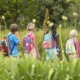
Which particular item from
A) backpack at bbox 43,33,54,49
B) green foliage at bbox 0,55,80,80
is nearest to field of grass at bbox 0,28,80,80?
green foliage at bbox 0,55,80,80

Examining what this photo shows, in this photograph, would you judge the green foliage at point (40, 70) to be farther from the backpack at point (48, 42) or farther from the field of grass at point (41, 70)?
A: the backpack at point (48, 42)

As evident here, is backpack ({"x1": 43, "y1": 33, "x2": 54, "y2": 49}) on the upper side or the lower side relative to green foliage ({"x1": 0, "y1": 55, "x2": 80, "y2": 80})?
upper

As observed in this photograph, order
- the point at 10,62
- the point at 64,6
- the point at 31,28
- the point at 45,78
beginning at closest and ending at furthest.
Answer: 1. the point at 45,78
2. the point at 10,62
3. the point at 31,28
4. the point at 64,6

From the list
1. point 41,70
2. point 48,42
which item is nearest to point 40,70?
point 41,70

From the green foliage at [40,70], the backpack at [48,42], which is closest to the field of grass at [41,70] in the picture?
the green foliage at [40,70]

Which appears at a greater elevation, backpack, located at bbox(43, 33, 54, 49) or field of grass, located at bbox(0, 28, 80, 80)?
backpack, located at bbox(43, 33, 54, 49)

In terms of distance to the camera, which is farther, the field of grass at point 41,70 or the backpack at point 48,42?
the backpack at point 48,42

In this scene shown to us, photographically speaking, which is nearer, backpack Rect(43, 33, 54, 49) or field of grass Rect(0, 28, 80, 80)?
field of grass Rect(0, 28, 80, 80)

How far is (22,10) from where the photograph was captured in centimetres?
Answer: 2783

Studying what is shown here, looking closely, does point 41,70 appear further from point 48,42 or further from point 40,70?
point 48,42

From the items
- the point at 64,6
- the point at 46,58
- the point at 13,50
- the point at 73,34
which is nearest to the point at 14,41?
the point at 13,50

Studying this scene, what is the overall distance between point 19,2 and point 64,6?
20.5ft

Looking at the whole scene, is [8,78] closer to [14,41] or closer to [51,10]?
[14,41]

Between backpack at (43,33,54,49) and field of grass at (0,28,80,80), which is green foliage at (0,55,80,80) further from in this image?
backpack at (43,33,54,49)
